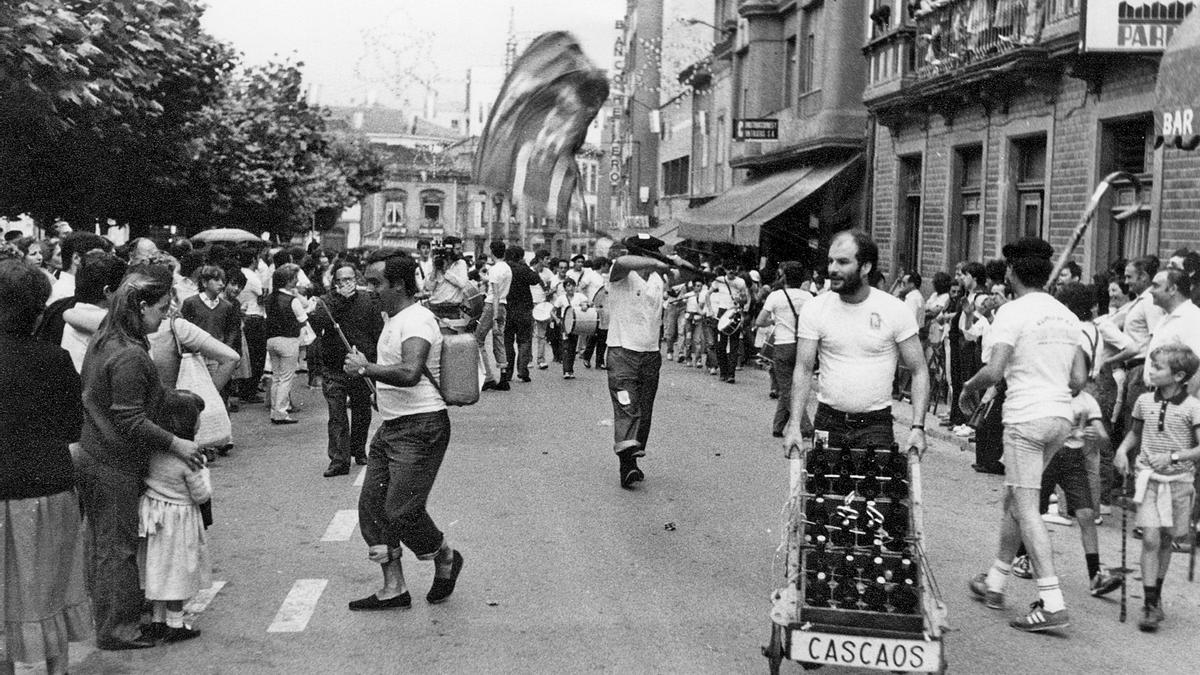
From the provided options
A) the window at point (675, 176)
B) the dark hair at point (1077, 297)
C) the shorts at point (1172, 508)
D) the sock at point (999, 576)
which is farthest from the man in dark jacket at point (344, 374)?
the window at point (675, 176)

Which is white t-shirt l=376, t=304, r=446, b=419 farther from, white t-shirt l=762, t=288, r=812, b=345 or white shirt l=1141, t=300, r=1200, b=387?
white t-shirt l=762, t=288, r=812, b=345

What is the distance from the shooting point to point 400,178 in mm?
92125

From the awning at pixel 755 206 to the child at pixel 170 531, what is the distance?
826 inches

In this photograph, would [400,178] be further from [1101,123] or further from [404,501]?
[404,501]

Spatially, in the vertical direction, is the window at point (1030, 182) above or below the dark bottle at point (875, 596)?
above

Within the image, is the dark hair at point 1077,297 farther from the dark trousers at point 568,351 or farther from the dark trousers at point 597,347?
the dark trousers at point 597,347

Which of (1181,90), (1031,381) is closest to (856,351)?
(1031,381)

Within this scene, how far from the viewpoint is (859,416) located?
7082mm

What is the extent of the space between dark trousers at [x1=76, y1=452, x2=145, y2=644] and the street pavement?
0.61 feet

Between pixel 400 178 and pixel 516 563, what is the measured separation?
85127mm

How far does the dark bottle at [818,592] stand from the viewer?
621cm

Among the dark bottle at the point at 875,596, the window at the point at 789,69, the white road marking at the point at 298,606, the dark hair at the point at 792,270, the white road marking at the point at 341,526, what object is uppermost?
the window at the point at 789,69

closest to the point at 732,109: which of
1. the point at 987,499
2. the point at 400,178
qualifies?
the point at 987,499

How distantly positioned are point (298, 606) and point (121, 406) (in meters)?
1.59
